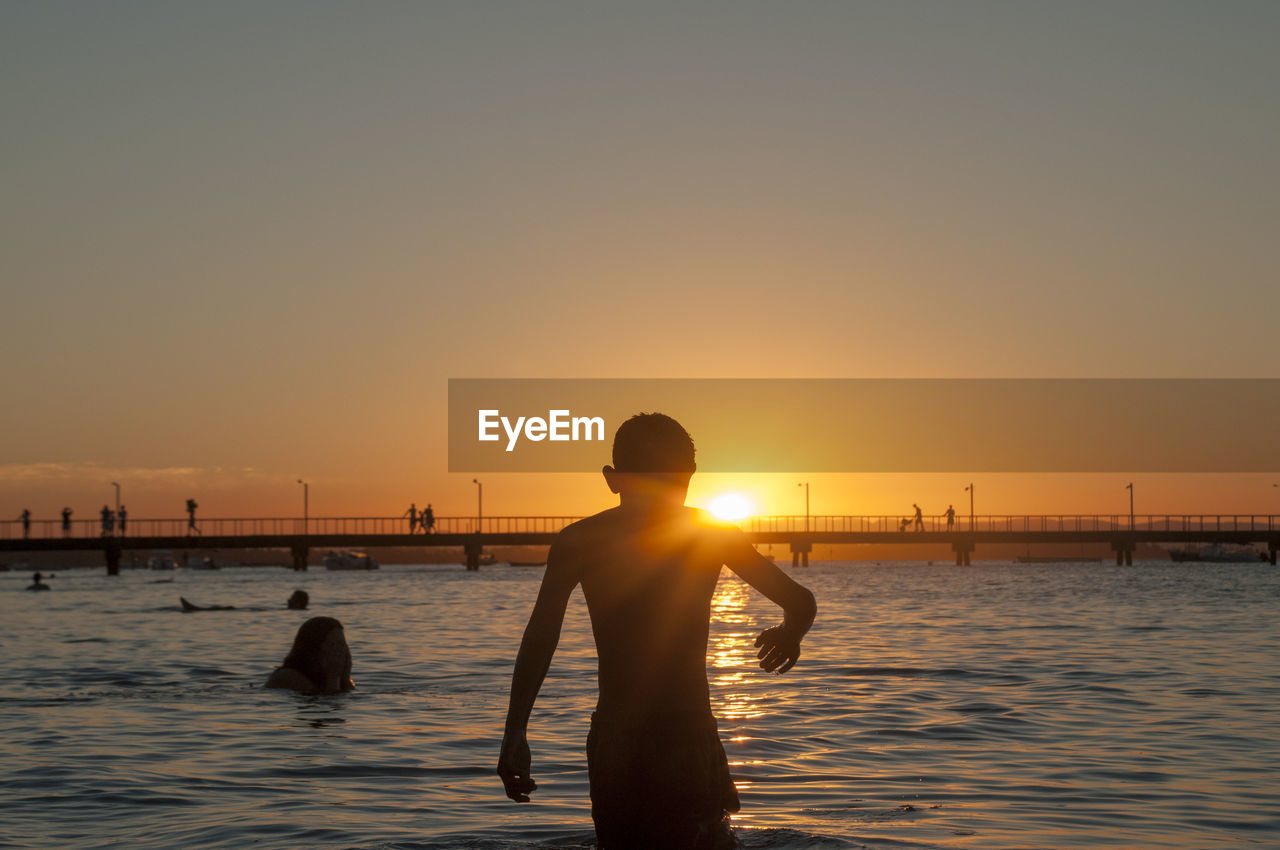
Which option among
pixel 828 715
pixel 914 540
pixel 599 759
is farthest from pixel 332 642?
pixel 914 540

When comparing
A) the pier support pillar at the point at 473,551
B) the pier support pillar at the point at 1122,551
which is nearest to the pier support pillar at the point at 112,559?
the pier support pillar at the point at 473,551

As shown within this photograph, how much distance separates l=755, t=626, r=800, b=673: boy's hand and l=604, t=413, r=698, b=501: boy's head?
724mm

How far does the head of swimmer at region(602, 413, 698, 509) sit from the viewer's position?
5.47m

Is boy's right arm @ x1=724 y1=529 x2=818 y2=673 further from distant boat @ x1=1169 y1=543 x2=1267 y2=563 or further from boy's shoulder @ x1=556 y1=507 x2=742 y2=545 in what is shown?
distant boat @ x1=1169 y1=543 x2=1267 y2=563

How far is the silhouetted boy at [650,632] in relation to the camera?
5453 millimetres

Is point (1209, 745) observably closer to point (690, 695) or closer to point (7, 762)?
point (690, 695)

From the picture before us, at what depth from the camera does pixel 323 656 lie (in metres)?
18.4

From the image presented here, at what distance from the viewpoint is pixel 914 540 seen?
109 meters

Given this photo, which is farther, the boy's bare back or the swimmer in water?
the swimmer in water

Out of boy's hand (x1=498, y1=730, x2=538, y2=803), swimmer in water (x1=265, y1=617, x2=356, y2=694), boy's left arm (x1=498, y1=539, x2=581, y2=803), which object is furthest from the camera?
swimmer in water (x1=265, y1=617, x2=356, y2=694)

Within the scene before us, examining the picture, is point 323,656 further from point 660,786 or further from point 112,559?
point 112,559

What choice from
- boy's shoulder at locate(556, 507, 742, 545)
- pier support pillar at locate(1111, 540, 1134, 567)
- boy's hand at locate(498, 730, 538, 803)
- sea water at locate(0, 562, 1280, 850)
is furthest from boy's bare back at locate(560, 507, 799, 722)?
pier support pillar at locate(1111, 540, 1134, 567)

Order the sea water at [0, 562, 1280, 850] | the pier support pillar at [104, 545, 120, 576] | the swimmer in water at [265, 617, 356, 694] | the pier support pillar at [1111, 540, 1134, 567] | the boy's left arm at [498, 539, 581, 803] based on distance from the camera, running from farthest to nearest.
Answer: the pier support pillar at [1111, 540, 1134, 567] → the pier support pillar at [104, 545, 120, 576] → the swimmer in water at [265, 617, 356, 694] → the sea water at [0, 562, 1280, 850] → the boy's left arm at [498, 539, 581, 803]

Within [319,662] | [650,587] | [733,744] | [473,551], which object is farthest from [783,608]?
[473,551]
